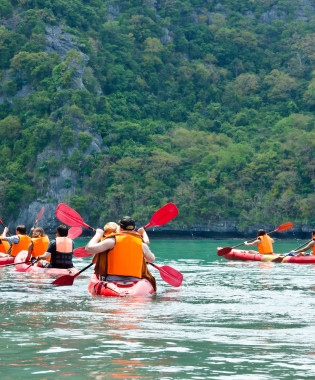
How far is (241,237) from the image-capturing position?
198ft

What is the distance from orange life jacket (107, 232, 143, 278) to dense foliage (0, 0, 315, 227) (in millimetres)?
49139

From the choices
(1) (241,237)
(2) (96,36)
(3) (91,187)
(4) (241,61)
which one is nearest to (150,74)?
(2) (96,36)

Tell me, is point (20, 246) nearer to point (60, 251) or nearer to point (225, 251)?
point (60, 251)

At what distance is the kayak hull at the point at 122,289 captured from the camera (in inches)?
386

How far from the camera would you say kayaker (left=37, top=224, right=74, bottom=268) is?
1269 cm

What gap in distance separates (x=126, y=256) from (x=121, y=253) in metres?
0.10

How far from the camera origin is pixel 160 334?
7.05m

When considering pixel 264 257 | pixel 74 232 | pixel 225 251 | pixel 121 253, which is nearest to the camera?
pixel 121 253

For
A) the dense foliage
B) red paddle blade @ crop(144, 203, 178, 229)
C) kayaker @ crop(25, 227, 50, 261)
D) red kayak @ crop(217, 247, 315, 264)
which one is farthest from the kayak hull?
the dense foliage

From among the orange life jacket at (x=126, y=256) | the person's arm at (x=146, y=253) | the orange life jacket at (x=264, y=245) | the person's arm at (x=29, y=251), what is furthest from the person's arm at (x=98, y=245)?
the orange life jacket at (x=264, y=245)

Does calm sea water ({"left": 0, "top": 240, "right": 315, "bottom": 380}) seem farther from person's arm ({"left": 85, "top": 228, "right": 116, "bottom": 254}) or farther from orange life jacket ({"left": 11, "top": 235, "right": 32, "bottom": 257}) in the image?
orange life jacket ({"left": 11, "top": 235, "right": 32, "bottom": 257})

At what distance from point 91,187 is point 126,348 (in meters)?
56.6

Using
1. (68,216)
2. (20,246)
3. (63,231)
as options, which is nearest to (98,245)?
(68,216)

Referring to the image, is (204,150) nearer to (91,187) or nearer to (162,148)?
(162,148)
